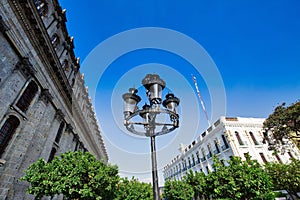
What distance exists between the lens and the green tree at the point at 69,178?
699cm

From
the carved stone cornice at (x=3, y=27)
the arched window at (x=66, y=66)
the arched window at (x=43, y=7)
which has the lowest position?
the carved stone cornice at (x=3, y=27)

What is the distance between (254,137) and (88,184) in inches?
836

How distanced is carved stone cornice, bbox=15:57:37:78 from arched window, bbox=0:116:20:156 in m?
2.63

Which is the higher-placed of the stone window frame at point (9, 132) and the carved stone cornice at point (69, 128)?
the carved stone cornice at point (69, 128)

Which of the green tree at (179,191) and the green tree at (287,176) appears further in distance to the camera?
the green tree at (179,191)

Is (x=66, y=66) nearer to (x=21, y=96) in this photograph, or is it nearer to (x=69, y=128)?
(x=69, y=128)

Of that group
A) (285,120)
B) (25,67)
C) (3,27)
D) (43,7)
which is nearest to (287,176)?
(285,120)

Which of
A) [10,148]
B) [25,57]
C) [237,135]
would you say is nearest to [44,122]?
[10,148]

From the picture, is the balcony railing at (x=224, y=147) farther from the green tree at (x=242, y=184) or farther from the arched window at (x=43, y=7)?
the arched window at (x=43, y=7)

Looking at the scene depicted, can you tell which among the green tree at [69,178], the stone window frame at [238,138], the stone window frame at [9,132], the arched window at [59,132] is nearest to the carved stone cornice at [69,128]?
the arched window at [59,132]

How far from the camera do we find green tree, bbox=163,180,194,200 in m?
17.0

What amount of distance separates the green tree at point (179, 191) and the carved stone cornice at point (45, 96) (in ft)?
54.1

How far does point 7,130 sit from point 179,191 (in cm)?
1722

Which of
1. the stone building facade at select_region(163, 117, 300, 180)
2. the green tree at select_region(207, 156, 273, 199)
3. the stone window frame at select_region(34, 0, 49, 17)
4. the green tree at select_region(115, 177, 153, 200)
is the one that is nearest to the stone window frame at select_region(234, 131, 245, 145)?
the stone building facade at select_region(163, 117, 300, 180)
